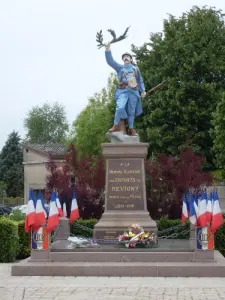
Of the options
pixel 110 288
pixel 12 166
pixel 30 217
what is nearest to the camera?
pixel 110 288

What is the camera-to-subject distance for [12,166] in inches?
2648

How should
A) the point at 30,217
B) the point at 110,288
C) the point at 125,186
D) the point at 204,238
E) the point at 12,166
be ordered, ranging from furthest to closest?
1. the point at 12,166
2. the point at 125,186
3. the point at 30,217
4. the point at 204,238
5. the point at 110,288

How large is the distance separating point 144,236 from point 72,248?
1715mm

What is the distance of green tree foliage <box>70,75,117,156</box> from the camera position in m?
52.2

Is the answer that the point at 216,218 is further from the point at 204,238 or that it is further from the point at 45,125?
the point at 45,125

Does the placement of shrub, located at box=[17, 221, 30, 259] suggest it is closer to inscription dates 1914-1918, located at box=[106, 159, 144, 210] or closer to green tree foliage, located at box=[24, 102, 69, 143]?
inscription dates 1914-1918, located at box=[106, 159, 144, 210]

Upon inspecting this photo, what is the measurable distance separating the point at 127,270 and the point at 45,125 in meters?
80.6

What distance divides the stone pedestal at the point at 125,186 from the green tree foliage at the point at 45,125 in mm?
74849

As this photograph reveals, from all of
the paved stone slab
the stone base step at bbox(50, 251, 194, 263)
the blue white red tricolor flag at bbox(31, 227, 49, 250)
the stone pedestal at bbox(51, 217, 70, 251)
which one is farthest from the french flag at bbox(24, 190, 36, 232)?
the stone pedestal at bbox(51, 217, 70, 251)

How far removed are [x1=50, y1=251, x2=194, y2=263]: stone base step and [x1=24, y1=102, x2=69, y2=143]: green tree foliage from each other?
7771 centimetres

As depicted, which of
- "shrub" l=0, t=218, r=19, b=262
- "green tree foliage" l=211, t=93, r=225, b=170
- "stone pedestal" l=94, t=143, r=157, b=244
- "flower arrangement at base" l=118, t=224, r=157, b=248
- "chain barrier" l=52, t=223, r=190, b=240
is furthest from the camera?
"green tree foliage" l=211, t=93, r=225, b=170

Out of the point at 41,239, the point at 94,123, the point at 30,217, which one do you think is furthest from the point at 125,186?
the point at 94,123

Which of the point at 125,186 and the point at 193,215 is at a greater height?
the point at 125,186

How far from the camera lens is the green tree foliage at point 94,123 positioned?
171ft
